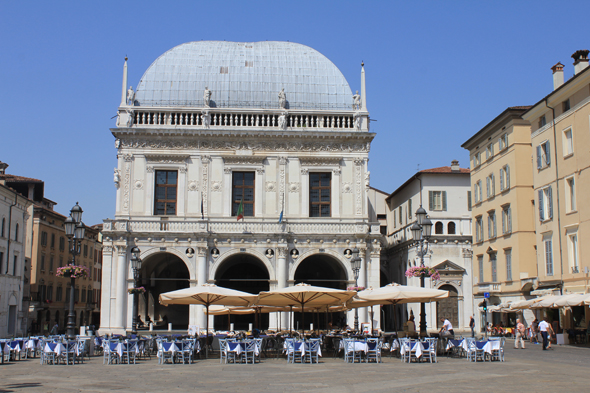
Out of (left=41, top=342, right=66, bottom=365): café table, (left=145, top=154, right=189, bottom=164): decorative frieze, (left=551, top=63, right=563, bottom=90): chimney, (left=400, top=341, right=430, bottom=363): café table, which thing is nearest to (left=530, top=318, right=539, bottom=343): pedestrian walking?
(left=551, top=63, right=563, bottom=90): chimney

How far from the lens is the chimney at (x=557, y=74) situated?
38.0m

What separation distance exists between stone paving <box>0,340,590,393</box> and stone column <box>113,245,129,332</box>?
17180 mm

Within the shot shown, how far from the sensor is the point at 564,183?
34.2 metres

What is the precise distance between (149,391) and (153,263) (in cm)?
3361

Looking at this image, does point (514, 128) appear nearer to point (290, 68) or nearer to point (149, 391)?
point (290, 68)

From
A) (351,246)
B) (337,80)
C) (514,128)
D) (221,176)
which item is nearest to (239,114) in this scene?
(221,176)

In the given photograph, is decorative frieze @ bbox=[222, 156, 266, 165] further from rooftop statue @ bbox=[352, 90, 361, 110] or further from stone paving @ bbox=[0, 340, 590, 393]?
stone paving @ bbox=[0, 340, 590, 393]

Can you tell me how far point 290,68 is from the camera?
48.0m

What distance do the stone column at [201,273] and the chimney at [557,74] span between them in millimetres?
Result: 23628

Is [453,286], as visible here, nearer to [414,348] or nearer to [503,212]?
[503,212]

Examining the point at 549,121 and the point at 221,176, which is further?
the point at 221,176

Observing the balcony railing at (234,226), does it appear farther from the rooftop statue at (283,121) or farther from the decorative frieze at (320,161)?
the rooftop statue at (283,121)

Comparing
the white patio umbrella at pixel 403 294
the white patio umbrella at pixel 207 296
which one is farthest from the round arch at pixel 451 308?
the white patio umbrella at pixel 207 296

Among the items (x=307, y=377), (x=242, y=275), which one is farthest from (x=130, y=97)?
(x=307, y=377)
